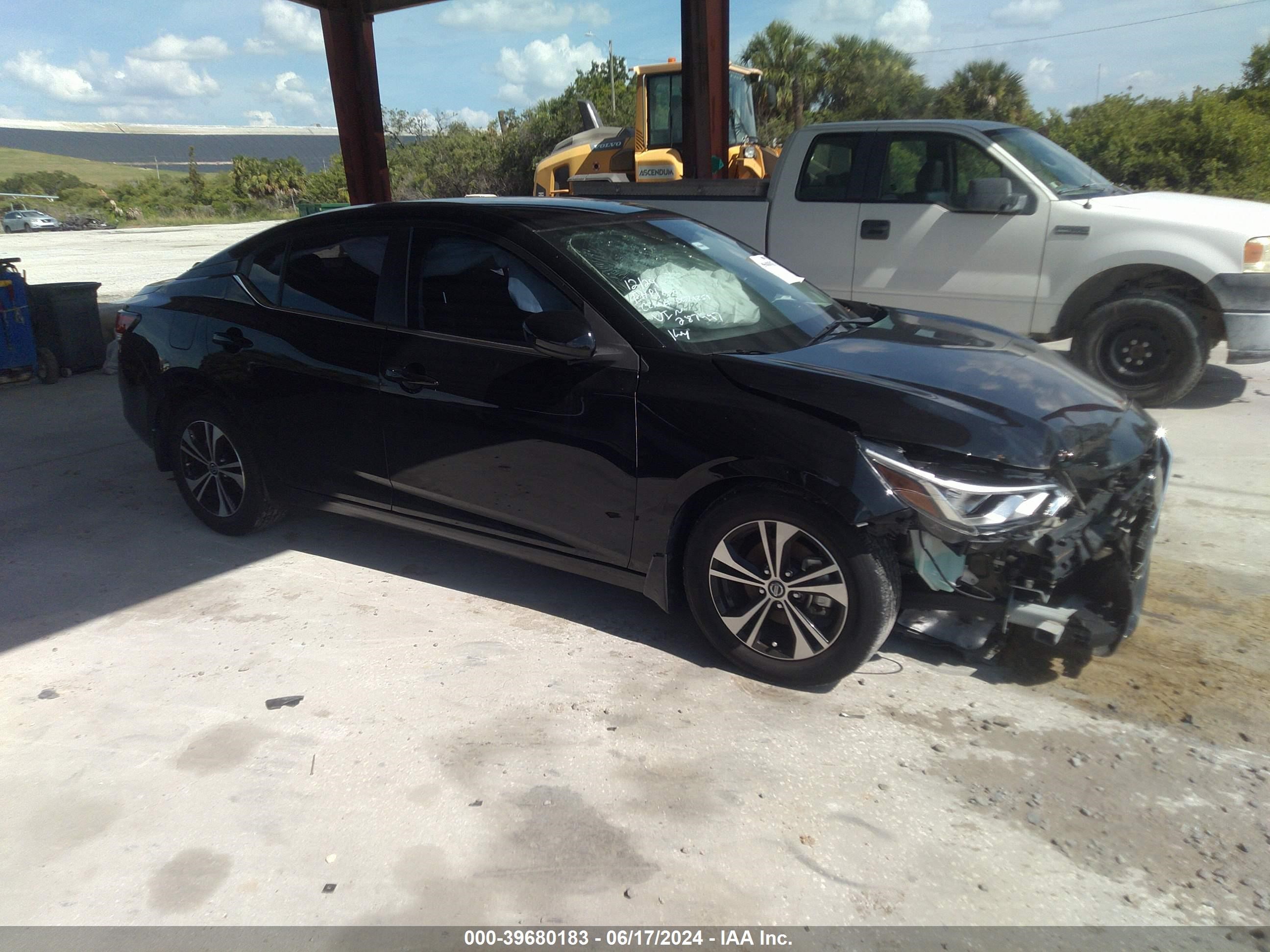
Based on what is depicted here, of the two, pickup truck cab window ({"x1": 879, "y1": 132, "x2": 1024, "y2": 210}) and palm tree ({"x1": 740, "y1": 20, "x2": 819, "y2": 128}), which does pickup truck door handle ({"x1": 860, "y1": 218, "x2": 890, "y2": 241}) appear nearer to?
pickup truck cab window ({"x1": 879, "y1": 132, "x2": 1024, "y2": 210})

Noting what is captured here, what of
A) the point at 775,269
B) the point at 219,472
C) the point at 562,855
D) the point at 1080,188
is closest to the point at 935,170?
the point at 1080,188

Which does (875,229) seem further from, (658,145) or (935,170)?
(658,145)

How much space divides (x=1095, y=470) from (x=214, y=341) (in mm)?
4093

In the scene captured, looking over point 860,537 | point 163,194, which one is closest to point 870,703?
point 860,537

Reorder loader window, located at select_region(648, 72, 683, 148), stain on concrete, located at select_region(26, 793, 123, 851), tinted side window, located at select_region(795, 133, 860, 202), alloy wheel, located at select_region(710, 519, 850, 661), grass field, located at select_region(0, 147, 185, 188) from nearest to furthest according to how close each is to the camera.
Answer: stain on concrete, located at select_region(26, 793, 123, 851) → alloy wheel, located at select_region(710, 519, 850, 661) → tinted side window, located at select_region(795, 133, 860, 202) → loader window, located at select_region(648, 72, 683, 148) → grass field, located at select_region(0, 147, 185, 188)

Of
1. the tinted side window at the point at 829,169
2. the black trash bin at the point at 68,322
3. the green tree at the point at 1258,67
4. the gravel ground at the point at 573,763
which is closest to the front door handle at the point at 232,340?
the gravel ground at the point at 573,763

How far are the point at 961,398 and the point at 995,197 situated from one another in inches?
168

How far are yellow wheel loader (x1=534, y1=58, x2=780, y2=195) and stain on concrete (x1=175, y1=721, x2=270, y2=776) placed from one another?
33.8ft

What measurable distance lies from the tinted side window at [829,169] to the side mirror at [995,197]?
104 cm

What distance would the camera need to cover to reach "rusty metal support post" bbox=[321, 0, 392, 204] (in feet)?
36.1

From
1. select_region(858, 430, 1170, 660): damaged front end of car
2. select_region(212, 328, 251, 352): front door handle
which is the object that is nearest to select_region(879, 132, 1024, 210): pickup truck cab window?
select_region(858, 430, 1170, 660): damaged front end of car

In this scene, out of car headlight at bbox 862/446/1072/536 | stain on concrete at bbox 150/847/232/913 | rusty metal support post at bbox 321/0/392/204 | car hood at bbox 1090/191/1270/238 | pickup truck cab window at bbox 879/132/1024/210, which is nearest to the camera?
stain on concrete at bbox 150/847/232/913

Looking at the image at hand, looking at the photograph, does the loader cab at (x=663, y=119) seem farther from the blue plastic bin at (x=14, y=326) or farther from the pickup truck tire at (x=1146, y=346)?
the blue plastic bin at (x=14, y=326)

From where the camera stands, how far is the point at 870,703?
342cm
